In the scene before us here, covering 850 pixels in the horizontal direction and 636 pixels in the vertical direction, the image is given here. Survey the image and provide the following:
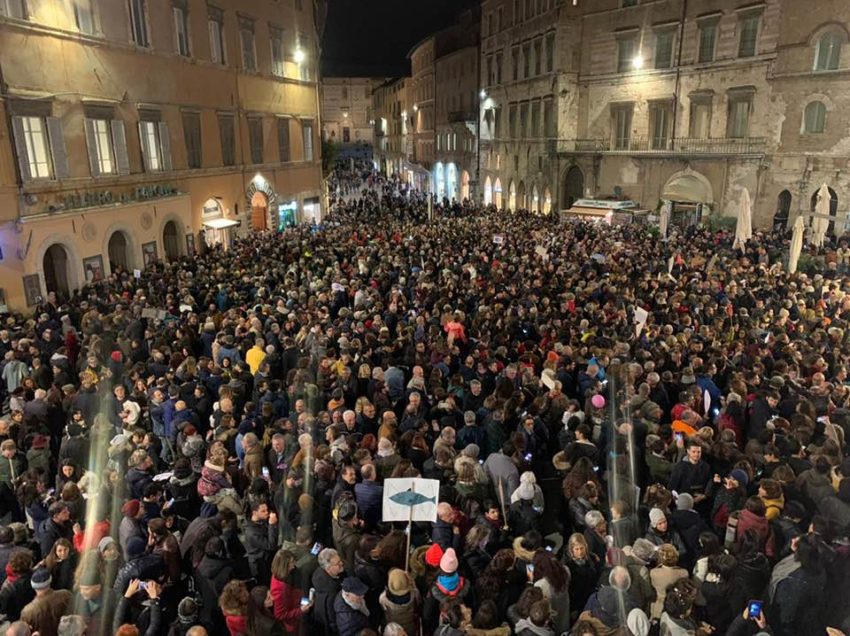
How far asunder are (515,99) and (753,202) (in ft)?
61.7

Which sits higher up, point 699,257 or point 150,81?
point 150,81

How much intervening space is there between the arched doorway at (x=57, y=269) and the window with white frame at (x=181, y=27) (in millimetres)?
9529

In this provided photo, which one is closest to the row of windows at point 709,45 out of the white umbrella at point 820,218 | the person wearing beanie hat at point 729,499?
the white umbrella at point 820,218

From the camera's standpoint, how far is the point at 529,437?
783cm

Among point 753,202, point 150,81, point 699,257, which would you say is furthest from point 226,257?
point 753,202

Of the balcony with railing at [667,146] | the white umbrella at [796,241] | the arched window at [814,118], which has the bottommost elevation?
the white umbrella at [796,241]

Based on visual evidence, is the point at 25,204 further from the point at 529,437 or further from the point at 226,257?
the point at 529,437

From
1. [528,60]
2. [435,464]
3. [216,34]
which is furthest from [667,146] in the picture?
[435,464]

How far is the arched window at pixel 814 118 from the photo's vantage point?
2759cm

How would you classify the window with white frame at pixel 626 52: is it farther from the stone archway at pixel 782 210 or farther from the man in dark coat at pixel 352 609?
the man in dark coat at pixel 352 609

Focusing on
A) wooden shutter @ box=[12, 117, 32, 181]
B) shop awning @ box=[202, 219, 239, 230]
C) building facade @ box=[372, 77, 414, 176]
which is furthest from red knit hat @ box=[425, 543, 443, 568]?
building facade @ box=[372, 77, 414, 176]

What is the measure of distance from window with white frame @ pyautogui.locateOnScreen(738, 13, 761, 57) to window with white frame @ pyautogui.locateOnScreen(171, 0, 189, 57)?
2437 centimetres

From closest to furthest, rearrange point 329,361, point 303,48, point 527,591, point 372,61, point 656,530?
point 527,591 → point 656,530 → point 329,361 → point 303,48 → point 372,61

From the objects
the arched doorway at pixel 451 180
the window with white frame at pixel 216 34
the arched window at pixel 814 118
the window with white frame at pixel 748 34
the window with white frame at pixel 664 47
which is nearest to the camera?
the window with white frame at pixel 216 34
